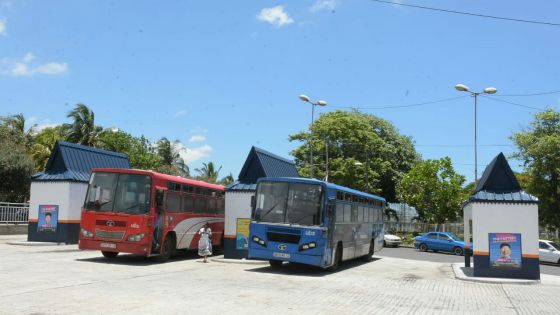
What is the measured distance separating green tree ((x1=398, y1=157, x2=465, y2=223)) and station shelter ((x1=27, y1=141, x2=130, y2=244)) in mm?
29399

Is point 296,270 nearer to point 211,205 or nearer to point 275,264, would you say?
point 275,264

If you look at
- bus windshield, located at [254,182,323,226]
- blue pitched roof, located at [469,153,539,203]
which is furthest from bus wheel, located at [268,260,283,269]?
blue pitched roof, located at [469,153,539,203]

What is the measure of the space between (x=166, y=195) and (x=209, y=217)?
4931 mm

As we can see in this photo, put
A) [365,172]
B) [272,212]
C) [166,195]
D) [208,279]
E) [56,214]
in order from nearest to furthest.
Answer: [208,279]
[272,212]
[166,195]
[56,214]
[365,172]

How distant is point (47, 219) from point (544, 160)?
109 ft

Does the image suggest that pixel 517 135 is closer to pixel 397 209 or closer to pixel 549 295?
pixel 397 209

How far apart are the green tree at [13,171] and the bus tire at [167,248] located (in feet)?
72.4

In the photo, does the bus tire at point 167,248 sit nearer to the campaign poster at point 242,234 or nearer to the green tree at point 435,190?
the campaign poster at point 242,234

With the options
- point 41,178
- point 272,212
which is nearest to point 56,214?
point 41,178

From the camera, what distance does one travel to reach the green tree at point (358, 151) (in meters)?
53.6

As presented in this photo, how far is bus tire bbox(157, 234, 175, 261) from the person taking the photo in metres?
19.4

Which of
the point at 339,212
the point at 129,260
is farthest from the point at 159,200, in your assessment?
the point at 339,212

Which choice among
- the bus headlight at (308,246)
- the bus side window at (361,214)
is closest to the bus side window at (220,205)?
the bus side window at (361,214)

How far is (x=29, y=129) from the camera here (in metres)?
53.2
